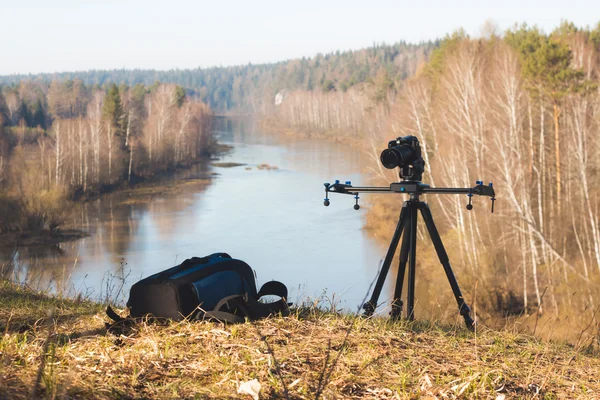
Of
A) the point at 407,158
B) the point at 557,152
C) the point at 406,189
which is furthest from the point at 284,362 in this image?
the point at 557,152

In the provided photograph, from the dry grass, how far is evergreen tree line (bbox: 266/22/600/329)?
521 inches

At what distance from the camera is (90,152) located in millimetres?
35562

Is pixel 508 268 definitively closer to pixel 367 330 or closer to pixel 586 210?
pixel 586 210

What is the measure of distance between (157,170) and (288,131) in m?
41.2

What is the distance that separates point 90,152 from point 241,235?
16.3 m

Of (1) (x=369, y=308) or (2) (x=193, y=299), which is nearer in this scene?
(2) (x=193, y=299)

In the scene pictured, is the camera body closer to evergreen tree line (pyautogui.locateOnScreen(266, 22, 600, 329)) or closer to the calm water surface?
the calm water surface

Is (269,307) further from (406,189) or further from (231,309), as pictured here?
(406,189)

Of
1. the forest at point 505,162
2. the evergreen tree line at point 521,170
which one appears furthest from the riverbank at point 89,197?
the evergreen tree line at point 521,170

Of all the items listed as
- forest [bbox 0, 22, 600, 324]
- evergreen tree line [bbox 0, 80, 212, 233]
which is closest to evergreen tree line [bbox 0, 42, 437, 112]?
evergreen tree line [bbox 0, 80, 212, 233]

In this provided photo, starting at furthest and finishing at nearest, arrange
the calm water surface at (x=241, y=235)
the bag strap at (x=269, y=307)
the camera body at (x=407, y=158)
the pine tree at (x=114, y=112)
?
1. the pine tree at (x=114, y=112)
2. the calm water surface at (x=241, y=235)
3. the camera body at (x=407, y=158)
4. the bag strap at (x=269, y=307)

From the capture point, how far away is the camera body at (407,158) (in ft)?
11.1

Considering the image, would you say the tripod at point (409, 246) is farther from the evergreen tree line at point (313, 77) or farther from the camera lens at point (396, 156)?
the evergreen tree line at point (313, 77)

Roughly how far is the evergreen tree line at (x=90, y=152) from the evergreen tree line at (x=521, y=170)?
14635 mm
